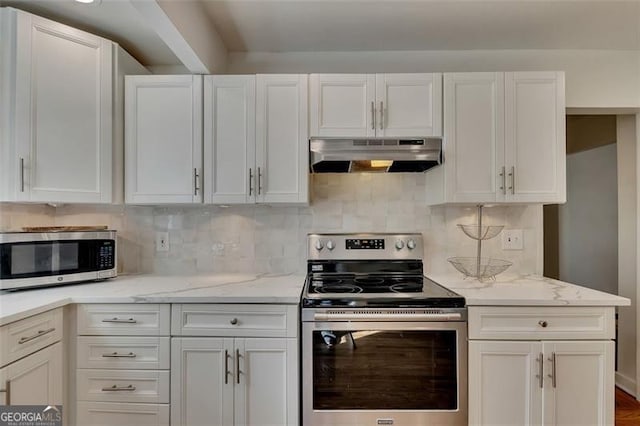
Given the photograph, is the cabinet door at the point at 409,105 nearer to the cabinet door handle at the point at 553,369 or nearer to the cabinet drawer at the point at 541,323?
the cabinet drawer at the point at 541,323

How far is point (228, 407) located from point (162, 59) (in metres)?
2.17

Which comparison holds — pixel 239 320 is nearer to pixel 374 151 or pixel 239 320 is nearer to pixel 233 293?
pixel 233 293

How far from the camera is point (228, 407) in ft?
5.50

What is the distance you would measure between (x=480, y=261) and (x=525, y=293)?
0.47 m

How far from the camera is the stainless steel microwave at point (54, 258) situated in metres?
1.69

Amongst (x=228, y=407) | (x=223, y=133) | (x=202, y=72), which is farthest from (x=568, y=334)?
(x=202, y=72)


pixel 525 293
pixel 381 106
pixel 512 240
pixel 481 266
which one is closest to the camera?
pixel 525 293

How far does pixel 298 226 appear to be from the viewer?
233 centimetres

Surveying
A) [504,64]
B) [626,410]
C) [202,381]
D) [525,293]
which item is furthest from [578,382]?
[504,64]

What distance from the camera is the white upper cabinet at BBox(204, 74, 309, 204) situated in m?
1.99

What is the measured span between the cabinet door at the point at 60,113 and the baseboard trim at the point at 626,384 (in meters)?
3.76

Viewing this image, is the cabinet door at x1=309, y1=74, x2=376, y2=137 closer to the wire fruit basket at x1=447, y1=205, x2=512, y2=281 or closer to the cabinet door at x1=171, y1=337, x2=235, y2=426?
the wire fruit basket at x1=447, y1=205, x2=512, y2=281

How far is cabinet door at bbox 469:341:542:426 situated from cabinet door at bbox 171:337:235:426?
3.91 ft

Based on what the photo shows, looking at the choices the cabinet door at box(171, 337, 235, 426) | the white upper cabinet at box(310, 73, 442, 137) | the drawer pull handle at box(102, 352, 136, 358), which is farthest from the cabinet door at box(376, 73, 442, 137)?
the drawer pull handle at box(102, 352, 136, 358)
